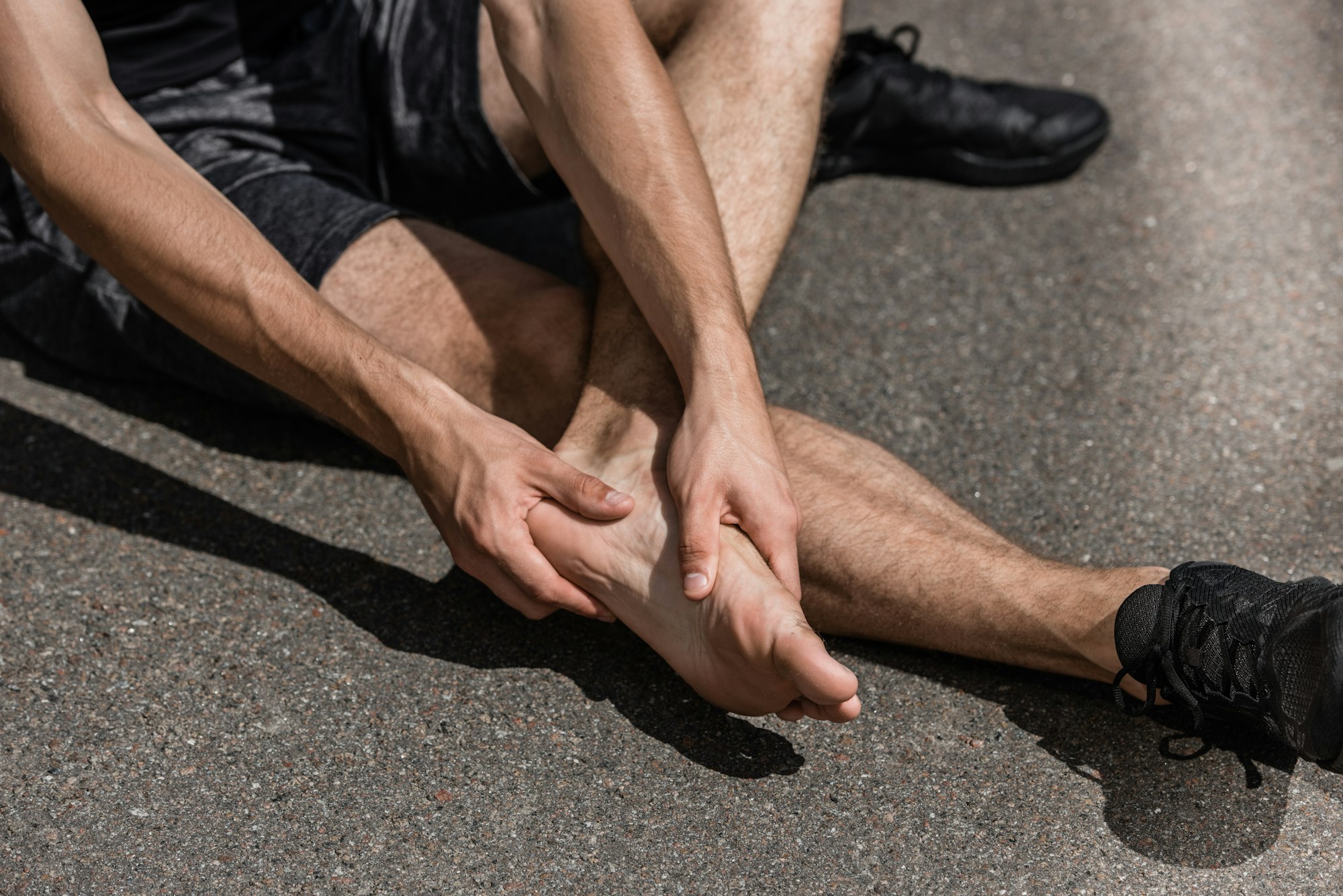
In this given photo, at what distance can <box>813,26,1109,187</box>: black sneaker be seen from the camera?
89.2 inches

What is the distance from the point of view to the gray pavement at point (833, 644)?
1.21 meters

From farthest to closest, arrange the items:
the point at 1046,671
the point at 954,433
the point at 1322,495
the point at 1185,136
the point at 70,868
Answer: the point at 1185,136 < the point at 954,433 < the point at 1322,495 < the point at 1046,671 < the point at 70,868

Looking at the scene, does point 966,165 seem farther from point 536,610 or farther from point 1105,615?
point 536,610

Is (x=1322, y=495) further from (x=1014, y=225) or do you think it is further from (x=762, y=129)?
(x=762, y=129)

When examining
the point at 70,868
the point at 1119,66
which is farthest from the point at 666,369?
the point at 1119,66

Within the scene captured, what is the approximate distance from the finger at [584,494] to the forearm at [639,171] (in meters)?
0.16

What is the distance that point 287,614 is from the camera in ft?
4.88

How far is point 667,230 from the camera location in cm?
142

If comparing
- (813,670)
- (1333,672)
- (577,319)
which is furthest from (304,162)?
(1333,672)

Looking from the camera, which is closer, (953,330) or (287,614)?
(287,614)

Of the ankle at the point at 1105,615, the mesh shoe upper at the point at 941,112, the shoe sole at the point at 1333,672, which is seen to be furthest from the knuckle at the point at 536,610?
the mesh shoe upper at the point at 941,112

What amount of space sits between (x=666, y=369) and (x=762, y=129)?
0.45m

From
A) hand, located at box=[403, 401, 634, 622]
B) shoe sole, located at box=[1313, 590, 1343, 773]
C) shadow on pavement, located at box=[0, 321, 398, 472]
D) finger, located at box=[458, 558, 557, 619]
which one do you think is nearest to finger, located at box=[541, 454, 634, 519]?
hand, located at box=[403, 401, 634, 622]

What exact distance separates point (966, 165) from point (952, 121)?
0.29ft
